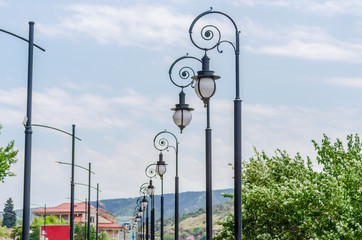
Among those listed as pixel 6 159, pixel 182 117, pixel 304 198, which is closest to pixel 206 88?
pixel 182 117

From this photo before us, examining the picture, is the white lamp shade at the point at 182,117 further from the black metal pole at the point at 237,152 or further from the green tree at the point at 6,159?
the green tree at the point at 6,159

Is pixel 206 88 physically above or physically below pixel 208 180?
above

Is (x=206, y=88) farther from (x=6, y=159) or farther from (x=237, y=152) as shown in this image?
(x=6, y=159)

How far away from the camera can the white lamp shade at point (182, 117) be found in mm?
17641

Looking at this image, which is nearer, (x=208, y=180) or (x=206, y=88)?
(x=206, y=88)

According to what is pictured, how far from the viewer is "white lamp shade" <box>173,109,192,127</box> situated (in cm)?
1764

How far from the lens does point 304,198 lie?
3052 cm

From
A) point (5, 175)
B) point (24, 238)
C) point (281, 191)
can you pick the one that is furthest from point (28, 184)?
point (5, 175)

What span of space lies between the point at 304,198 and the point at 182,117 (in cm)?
1429

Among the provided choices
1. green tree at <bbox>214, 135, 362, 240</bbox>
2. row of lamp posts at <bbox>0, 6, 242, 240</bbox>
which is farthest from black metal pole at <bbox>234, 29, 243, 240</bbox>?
green tree at <bbox>214, 135, 362, 240</bbox>

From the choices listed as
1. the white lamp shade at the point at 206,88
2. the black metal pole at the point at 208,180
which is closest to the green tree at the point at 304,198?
the black metal pole at the point at 208,180

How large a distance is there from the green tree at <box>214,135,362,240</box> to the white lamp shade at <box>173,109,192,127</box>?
12789mm

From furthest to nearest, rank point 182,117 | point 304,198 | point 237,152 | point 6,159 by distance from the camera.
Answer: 1. point 6,159
2. point 304,198
3. point 182,117
4. point 237,152

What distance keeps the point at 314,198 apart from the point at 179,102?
1384 cm
